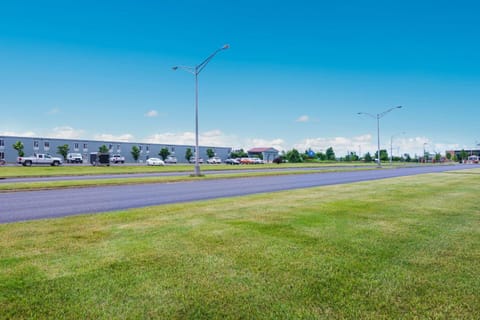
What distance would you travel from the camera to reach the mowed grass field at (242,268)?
10.2 feet

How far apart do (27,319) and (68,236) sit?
10.2 ft

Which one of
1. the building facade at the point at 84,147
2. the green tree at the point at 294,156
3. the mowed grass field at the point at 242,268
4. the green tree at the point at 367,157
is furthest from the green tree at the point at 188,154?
the mowed grass field at the point at 242,268

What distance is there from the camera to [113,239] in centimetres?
555

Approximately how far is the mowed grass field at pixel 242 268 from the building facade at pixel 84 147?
265ft

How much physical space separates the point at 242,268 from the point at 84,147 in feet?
295

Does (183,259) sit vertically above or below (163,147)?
below

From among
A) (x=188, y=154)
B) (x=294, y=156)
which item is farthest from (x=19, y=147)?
(x=294, y=156)

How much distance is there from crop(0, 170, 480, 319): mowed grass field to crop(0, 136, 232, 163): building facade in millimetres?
80658

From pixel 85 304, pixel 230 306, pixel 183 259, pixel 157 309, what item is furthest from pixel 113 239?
pixel 230 306

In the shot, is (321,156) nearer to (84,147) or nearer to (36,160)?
(84,147)

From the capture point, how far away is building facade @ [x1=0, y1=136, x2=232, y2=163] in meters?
71.2

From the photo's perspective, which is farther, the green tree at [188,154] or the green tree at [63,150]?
the green tree at [188,154]

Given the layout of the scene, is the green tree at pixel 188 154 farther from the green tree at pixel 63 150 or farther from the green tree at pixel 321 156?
the green tree at pixel 321 156

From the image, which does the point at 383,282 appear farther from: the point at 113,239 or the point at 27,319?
the point at 113,239
